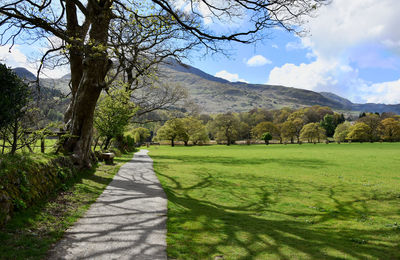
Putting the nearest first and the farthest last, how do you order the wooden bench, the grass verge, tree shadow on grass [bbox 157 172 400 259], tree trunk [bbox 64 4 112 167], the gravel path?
the grass verge < the gravel path < tree shadow on grass [bbox 157 172 400 259] < tree trunk [bbox 64 4 112 167] < the wooden bench

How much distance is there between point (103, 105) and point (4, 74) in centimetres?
1770

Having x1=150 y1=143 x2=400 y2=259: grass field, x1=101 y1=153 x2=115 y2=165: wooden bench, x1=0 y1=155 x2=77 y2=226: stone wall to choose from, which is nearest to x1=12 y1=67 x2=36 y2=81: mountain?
x1=0 y1=155 x2=77 y2=226: stone wall

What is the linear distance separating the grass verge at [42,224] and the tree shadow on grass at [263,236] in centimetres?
233

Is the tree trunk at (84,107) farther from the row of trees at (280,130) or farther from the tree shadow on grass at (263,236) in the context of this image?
the row of trees at (280,130)

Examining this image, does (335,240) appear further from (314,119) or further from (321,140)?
(314,119)

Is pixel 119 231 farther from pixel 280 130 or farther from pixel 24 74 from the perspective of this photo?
pixel 280 130

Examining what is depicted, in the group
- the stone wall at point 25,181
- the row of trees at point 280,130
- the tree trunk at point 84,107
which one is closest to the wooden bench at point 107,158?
the tree trunk at point 84,107

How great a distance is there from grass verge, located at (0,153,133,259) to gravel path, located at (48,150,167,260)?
0.76ft

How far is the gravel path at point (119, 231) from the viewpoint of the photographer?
409cm

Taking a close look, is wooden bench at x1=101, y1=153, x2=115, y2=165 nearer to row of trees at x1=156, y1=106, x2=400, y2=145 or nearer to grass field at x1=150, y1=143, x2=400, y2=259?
grass field at x1=150, y1=143, x2=400, y2=259

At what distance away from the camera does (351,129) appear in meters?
79.6

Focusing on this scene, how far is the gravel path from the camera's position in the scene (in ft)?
13.4

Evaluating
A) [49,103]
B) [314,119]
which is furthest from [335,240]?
[314,119]

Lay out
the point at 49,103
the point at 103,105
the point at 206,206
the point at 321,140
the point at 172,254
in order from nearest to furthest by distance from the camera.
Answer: the point at 172,254, the point at 206,206, the point at 49,103, the point at 103,105, the point at 321,140
